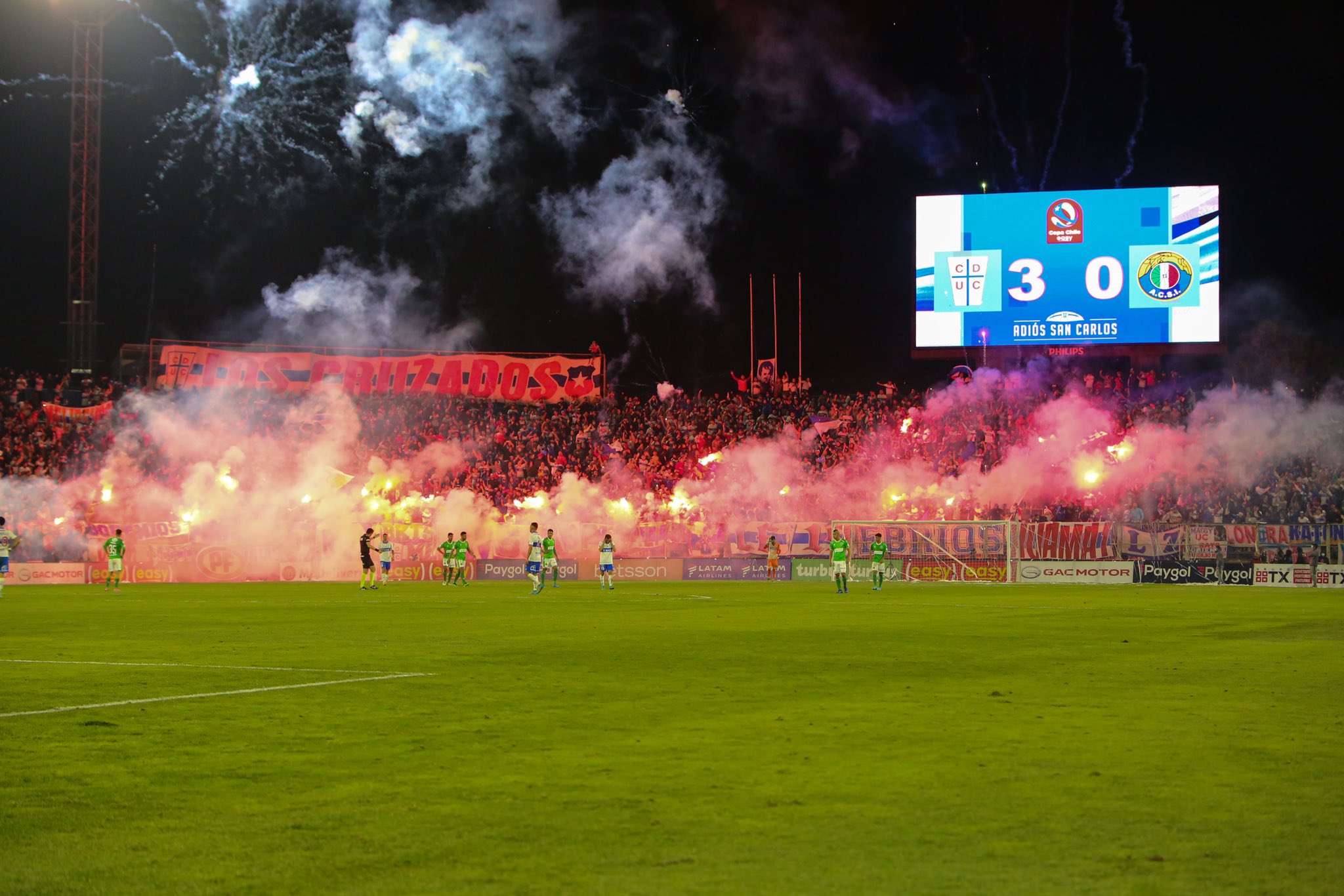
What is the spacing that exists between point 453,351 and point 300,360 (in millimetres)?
7398

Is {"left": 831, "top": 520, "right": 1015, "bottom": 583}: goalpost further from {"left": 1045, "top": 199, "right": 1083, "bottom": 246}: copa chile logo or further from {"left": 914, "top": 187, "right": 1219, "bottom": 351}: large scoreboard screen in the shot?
{"left": 1045, "top": 199, "right": 1083, "bottom": 246}: copa chile logo

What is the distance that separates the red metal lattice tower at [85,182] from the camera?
Result: 50.8m

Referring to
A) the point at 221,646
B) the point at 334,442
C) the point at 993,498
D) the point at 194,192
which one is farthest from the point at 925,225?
the point at 221,646

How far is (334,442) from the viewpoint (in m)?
52.8

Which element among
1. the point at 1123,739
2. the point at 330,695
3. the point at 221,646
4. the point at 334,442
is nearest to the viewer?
the point at 1123,739

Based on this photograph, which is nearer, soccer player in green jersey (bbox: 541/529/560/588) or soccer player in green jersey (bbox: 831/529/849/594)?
soccer player in green jersey (bbox: 831/529/849/594)

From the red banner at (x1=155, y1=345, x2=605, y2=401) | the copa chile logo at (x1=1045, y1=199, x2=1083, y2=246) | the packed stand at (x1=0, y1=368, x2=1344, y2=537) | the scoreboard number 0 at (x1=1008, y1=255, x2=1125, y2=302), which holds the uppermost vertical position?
the copa chile logo at (x1=1045, y1=199, x2=1083, y2=246)

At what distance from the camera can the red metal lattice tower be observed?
50.8 meters

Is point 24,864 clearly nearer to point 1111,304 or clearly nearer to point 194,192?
point 1111,304

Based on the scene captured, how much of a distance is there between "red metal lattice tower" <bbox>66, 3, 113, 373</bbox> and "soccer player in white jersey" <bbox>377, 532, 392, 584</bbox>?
759 inches

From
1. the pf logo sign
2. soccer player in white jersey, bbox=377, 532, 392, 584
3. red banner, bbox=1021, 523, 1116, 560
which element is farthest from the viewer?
the pf logo sign

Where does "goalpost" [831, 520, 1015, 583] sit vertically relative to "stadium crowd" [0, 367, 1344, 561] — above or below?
below

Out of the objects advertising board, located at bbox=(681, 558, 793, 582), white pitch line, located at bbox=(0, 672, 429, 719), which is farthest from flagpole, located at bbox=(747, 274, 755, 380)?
white pitch line, located at bbox=(0, 672, 429, 719)

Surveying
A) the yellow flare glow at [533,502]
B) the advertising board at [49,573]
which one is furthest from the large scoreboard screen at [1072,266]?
the advertising board at [49,573]
